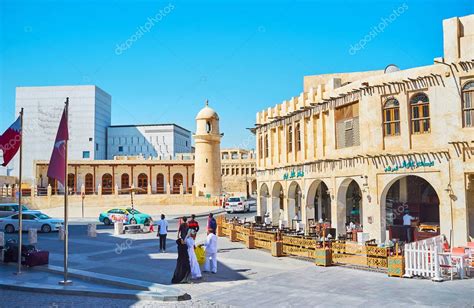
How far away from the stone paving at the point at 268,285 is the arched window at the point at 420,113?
7.22 metres

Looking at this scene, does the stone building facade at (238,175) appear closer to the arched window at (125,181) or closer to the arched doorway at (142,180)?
the arched doorway at (142,180)

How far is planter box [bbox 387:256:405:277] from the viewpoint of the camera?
1384 centimetres

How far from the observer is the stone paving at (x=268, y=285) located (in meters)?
11.1

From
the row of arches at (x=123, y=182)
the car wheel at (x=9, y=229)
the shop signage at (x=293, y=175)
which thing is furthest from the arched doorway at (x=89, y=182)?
the shop signage at (x=293, y=175)

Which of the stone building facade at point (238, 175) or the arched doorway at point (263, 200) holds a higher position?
the stone building facade at point (238, 175)

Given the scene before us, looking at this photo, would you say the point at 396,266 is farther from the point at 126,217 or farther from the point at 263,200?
the point at 126,217

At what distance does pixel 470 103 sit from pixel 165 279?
12.9m

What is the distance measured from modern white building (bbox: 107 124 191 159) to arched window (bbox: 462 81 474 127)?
75.6 metres

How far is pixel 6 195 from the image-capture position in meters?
52.2

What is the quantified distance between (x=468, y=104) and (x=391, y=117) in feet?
10.5

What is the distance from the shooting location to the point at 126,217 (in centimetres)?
3431

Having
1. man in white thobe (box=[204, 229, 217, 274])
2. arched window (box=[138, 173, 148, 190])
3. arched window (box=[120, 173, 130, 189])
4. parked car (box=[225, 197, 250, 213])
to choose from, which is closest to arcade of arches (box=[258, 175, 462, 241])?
man in white thobe (box=[204, 229, 217, 274])

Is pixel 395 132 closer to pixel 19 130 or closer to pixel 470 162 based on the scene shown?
pixel 470 162

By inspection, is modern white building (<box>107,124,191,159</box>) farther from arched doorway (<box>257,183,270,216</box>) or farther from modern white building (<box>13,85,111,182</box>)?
arched doorway (<box>257,183,270,216</box>)
